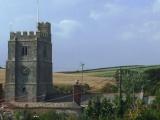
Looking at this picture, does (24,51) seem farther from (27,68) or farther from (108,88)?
(108,88)

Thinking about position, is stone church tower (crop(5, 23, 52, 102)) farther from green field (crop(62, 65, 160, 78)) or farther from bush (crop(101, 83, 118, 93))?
green field (crop(62, 65, 160, 78))

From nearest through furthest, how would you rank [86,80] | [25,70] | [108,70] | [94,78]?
[25,70] → [86,80] → [94,78] → [108,70]

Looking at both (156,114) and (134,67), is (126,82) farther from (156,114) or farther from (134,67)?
(156,114)

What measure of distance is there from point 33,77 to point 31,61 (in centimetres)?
271

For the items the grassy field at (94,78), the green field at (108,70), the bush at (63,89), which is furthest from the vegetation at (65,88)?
the green field at (108,70)

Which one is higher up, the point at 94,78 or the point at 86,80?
the point at 94,78

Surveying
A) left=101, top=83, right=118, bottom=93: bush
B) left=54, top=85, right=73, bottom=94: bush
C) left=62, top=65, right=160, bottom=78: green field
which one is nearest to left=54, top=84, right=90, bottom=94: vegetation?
left=54, top=85, right=73, bottom=94: bush

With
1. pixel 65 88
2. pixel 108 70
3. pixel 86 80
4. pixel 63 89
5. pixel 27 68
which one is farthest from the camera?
pixel 108 70

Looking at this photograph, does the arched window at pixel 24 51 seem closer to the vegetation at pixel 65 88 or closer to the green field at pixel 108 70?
the vegetation at pixel 65 88

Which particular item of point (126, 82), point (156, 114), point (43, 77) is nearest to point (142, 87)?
point (126, 82)

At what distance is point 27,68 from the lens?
119312 millimetres

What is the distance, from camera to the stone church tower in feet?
384

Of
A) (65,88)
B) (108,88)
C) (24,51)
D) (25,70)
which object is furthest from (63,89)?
(24,51)

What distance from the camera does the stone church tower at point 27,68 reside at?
117062mm
